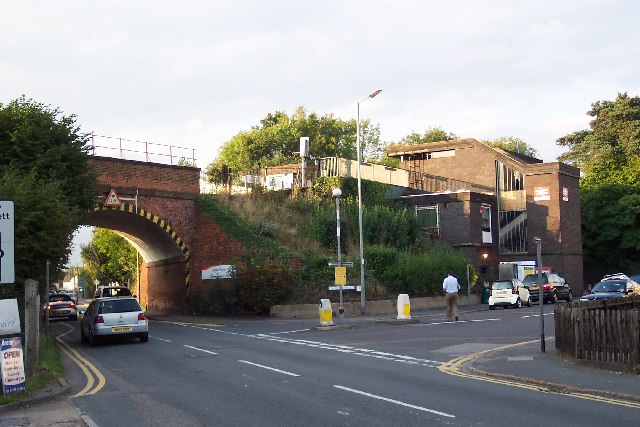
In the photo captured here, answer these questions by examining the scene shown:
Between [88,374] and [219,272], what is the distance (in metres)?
21.1

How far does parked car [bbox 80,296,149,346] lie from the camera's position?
22.6m

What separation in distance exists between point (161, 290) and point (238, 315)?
10753 millimetres

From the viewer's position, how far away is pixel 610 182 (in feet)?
193

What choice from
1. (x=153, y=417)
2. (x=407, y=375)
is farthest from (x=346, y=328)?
(x=153, y=417)

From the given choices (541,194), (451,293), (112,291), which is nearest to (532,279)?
(541,194)

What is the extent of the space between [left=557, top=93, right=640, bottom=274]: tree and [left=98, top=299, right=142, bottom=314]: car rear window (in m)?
43.2

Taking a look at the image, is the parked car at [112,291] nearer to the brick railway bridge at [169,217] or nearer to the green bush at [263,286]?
the brick railway bridge at [169,217]

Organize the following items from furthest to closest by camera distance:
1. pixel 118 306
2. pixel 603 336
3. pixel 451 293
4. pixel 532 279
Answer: pixel 532 279
pixel 451 293
pixel 118 306
pixel 603 336

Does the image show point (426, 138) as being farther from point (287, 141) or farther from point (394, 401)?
point (394, 401)

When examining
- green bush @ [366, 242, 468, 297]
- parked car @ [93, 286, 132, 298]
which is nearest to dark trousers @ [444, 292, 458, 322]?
green bush @ [366, 242, 468, 297]

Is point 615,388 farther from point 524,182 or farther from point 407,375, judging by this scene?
point 524,182

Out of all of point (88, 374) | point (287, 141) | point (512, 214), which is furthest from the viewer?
point (287, 141)

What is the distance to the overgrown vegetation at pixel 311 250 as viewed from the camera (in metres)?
34.8

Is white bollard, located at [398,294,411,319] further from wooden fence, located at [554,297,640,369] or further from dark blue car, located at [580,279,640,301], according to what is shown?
wooden fence, located at [554,297,640,369]
